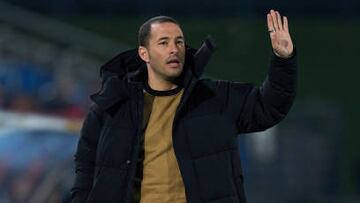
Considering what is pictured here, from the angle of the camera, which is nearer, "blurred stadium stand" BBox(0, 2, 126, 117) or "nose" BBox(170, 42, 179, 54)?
"nose" BBox(170, 42, 179, 54)

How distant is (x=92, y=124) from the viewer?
461 centimetres

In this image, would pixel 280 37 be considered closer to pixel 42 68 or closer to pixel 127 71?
pixel 127 71

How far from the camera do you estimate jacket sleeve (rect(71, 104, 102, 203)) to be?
4590 millimetres

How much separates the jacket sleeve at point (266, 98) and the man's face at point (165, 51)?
0.24 metres

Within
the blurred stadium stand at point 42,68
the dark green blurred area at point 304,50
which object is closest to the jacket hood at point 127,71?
the blurred stadium stand at point 42,68

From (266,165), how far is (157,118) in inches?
344

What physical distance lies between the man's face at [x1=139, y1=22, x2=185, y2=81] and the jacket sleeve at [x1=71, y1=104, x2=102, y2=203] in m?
0.31

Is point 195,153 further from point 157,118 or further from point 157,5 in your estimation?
point 157,5

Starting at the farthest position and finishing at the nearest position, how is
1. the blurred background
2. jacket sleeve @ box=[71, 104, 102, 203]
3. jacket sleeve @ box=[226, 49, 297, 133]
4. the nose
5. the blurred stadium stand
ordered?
the blurred stadium stand
the blurred background
jacket sleeve @ box=[71, 104, 102, 203]
the nose
jacket sleeve @ box=[226, 49, 297, 133]

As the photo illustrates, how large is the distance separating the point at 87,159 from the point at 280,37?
3.08 ft

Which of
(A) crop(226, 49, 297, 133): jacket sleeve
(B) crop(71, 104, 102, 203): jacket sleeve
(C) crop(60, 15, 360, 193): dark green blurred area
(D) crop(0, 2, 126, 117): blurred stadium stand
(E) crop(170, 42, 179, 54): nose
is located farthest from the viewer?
(C) crop(60, 15, 360, 193): dark green blurred area

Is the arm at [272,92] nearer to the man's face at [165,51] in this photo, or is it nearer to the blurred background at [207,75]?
the man's face at [165,51]

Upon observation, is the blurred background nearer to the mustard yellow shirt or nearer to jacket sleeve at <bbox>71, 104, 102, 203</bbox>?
jacket sleeve at <bbox>71, 104, 102, 203</bbox>

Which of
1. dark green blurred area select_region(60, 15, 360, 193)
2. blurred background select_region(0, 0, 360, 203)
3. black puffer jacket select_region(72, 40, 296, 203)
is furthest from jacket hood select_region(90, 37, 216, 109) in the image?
dark green blurred area select_region(60, 15, 360, 193)
